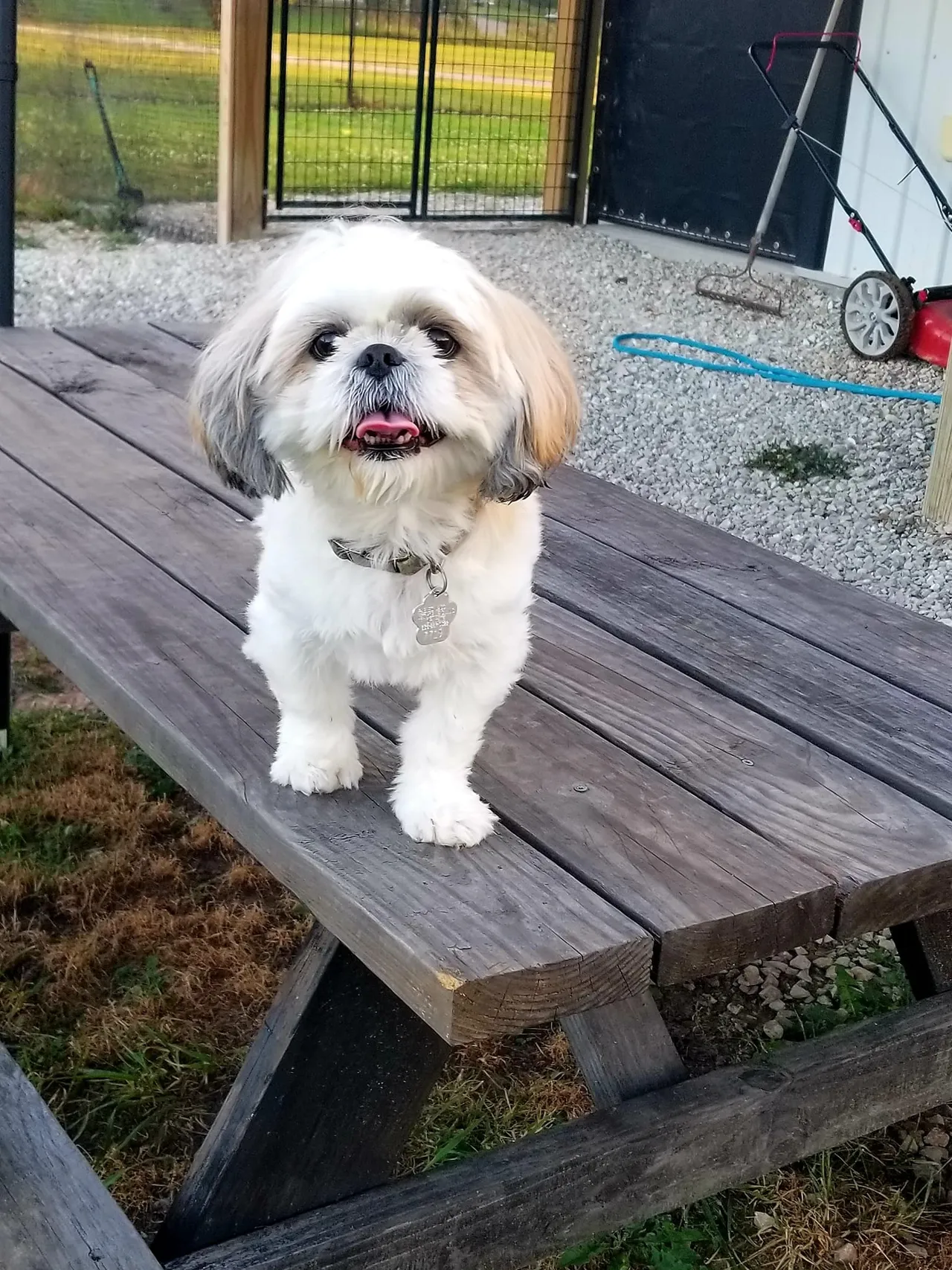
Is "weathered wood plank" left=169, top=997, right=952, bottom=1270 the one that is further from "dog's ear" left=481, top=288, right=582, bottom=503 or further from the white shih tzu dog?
"dog's ear" left=481, top=288, right=582, bottom=503

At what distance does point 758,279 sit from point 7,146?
5030mm

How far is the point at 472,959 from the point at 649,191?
27.8 ft

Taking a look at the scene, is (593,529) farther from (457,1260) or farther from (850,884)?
(457,1260)

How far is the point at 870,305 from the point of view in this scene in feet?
21.1

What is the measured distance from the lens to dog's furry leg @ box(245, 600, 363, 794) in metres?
1.69

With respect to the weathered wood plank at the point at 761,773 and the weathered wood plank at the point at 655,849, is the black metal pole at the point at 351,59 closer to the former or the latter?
the weathered wood plank at the point at 761,773

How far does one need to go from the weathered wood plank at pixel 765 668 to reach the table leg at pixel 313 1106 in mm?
679

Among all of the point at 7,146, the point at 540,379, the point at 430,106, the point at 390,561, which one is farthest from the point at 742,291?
the point at 390,561

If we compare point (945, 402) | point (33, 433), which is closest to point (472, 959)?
point (33, 433)

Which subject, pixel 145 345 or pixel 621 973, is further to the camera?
pixel 145 345

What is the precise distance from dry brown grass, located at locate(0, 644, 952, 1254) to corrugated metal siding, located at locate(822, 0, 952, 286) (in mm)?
5537

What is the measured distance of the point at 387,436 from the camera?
5.00ft

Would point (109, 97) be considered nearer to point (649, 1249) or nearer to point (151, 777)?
point (151, 777)

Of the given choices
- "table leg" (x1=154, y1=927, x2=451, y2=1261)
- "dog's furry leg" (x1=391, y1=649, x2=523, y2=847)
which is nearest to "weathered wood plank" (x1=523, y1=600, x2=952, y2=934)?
"dog's furry leg" (x1=391, y1=649, x2=523, y2=847)
